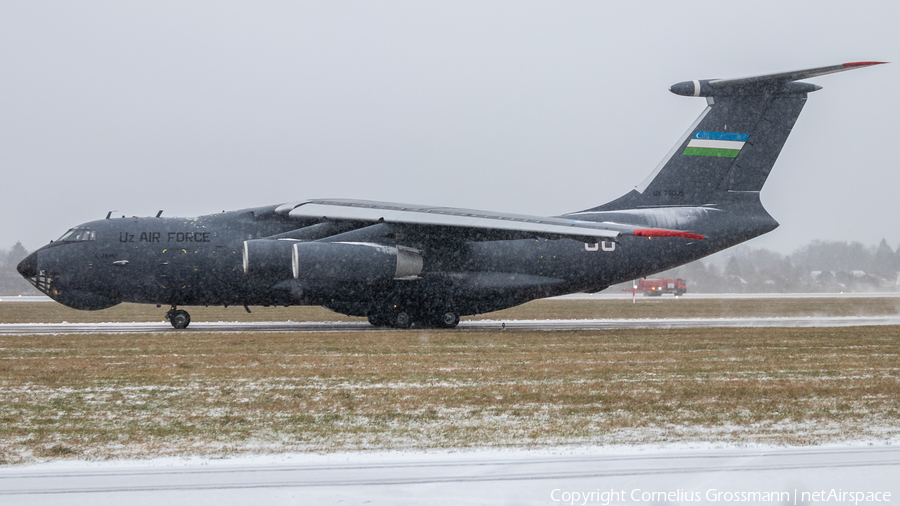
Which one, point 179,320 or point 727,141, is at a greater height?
point 727,141

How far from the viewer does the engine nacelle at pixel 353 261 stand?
1524 centimetres

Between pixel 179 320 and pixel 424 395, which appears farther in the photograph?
pixel 179 320

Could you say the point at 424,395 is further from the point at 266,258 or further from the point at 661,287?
the point at 661,287

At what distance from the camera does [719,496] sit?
4.20 m

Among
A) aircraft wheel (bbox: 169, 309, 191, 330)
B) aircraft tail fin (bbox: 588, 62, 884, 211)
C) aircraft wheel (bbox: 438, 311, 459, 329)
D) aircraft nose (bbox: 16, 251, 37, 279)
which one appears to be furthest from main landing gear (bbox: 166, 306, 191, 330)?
aircraft tail fin (bbox: 588, 62, 884, 211)

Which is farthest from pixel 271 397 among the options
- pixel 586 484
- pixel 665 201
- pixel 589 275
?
pixel 665 201

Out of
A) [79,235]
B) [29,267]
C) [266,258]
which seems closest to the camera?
[266,258]

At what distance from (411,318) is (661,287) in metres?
42.4

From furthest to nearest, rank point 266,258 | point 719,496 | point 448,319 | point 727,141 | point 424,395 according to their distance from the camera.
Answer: point 448,319
point 727,141
point 266,258
point 424,395
point 719,496

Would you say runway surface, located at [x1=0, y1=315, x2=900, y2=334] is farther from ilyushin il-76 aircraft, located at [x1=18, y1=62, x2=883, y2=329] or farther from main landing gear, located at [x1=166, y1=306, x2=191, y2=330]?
ilyushin il-76 aircraft, located at [x1=18, y1=62, x2=883, y2=329]

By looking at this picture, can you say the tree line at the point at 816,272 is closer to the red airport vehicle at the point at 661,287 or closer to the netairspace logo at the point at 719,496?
the red airport vehicle at the point at 661,287

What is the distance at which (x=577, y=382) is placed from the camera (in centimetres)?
818

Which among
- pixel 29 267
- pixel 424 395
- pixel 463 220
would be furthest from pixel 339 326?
pixel 424 395

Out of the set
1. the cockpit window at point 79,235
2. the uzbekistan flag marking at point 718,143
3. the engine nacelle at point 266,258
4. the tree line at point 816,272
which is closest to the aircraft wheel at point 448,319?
the engine nacelle at point 266,258
